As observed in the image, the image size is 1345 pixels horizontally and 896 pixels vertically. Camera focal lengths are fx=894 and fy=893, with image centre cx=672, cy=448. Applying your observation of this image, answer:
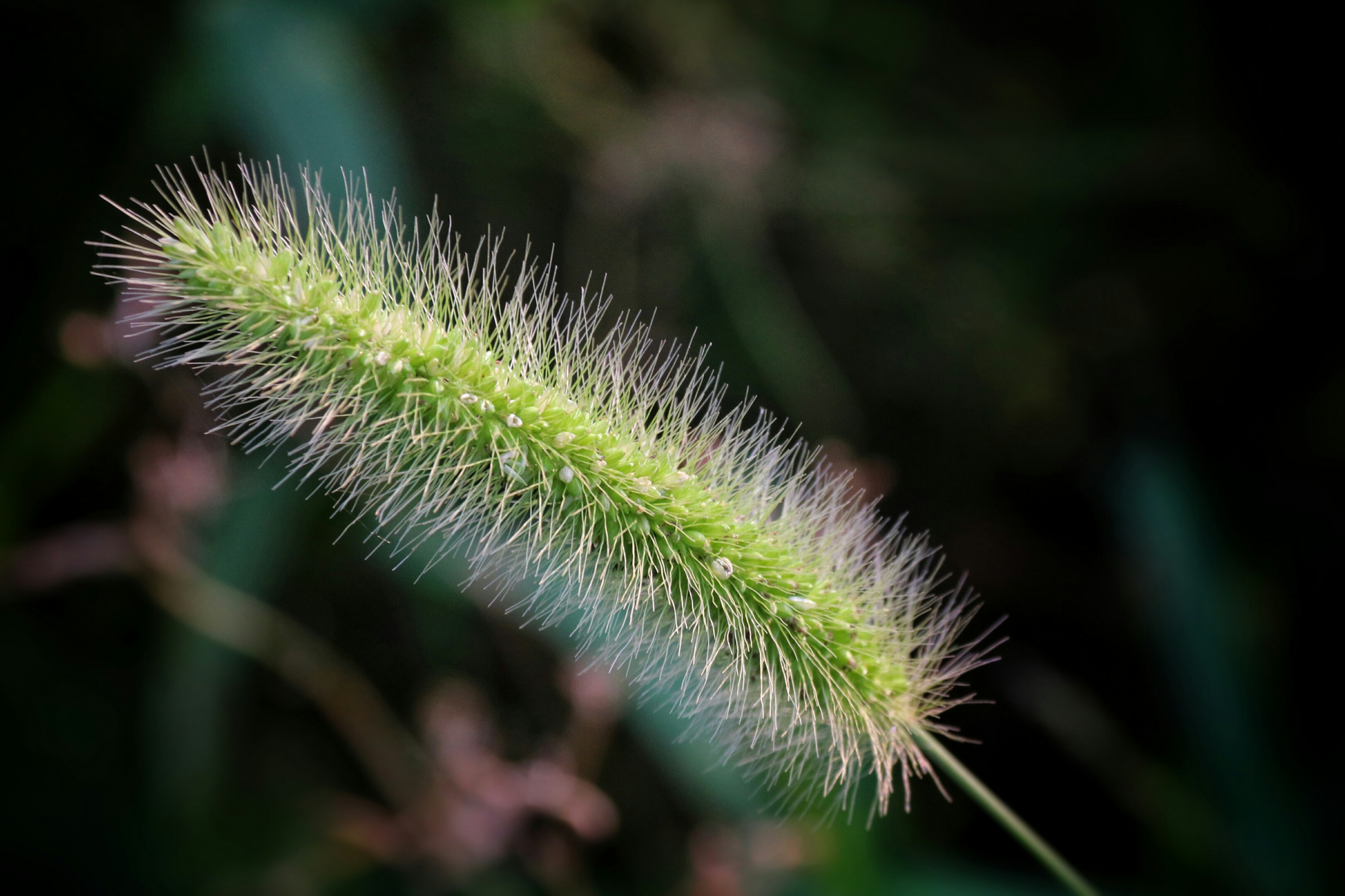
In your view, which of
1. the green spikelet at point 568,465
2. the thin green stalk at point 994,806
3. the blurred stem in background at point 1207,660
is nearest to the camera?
the green spikelet at point 568,465

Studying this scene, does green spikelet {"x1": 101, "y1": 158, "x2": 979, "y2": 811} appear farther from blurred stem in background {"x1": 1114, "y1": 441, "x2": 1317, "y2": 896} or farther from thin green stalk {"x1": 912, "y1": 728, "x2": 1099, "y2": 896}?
blurred stem in background {"x1": 1114, "y1": 441, "x2": 1317, "y2": 896}

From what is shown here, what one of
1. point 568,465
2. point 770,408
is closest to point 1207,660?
point 770,408

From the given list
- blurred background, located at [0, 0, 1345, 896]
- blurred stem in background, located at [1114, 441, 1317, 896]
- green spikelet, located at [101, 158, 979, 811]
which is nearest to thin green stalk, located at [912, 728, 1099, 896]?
green spikelet, located at [101, 158, 979, 811]

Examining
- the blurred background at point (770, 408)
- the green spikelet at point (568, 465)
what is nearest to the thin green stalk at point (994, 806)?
the green spikelet at point (568, 465)

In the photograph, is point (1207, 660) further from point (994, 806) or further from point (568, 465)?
point (568, 465)

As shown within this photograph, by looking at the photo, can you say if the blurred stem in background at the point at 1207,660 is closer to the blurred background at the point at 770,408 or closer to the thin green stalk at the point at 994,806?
the blurred background at the point at 770,408

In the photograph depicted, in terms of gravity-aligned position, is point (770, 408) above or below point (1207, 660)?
below

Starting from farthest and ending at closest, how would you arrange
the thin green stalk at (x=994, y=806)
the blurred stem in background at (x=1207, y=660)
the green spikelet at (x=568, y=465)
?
the blurred stem in background at (x=1207, y=660) → the thin green stalk at (x=994, y=806) → the green spikelet at (x=568, y=465)

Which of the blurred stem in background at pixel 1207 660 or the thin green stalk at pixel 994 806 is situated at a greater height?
the blurred stem in background at pixel 1207 660
